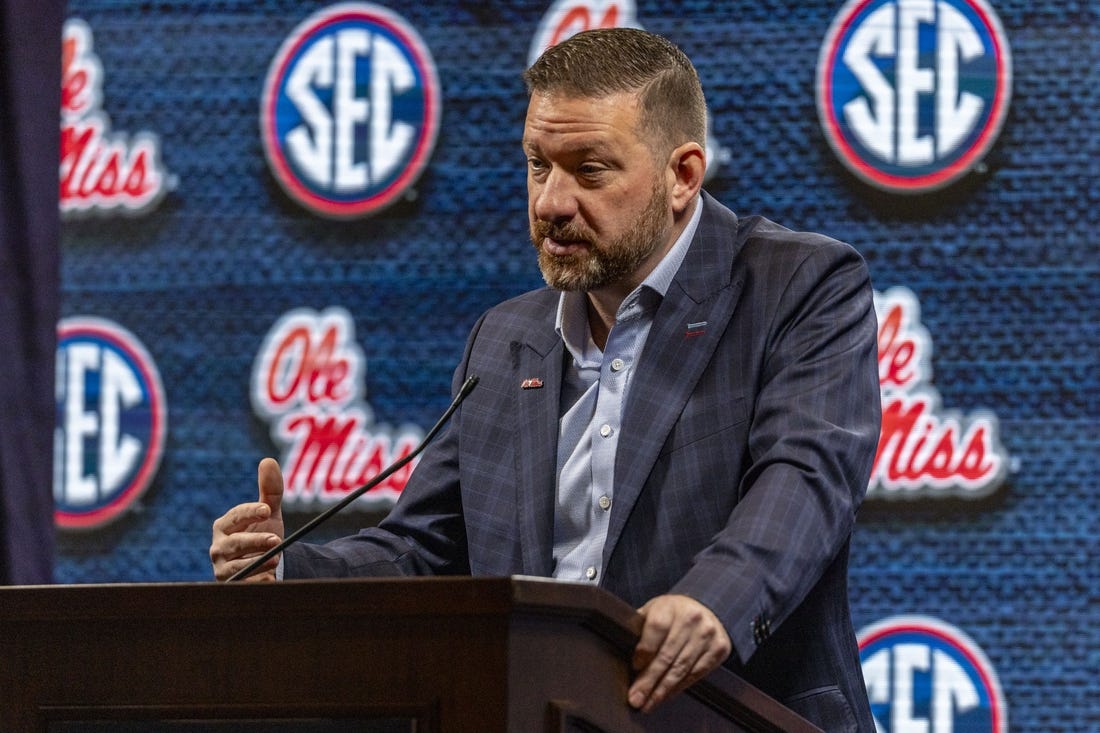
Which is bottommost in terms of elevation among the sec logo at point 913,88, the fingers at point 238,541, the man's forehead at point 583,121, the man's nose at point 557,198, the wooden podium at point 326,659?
the wooden podium at point 326,659

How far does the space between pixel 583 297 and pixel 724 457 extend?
373 mm

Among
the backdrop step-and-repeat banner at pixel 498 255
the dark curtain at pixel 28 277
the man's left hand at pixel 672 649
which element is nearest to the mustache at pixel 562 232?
the man's left hand at pixel 672 649

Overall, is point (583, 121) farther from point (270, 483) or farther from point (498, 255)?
point (498, 255)

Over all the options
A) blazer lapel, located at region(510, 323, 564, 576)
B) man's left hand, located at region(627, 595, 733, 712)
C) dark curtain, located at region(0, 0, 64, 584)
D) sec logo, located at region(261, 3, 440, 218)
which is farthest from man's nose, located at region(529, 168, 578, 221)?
dark curtain, located at region(0, 0, 64, 584)

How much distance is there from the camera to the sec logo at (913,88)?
11.1ft

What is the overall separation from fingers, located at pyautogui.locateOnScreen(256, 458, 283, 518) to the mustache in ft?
1.45

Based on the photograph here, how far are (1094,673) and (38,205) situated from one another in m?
2.67

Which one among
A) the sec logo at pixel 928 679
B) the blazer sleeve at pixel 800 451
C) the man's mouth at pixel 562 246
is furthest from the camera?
the sec logo at pixel 928 679

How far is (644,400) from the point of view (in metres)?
1.71

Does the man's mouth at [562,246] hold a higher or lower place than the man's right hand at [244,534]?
higher

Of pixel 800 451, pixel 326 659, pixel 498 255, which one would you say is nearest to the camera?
pixel 326 659

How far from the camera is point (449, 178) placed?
3514 millimetres

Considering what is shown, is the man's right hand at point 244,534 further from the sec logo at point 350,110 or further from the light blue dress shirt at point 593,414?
the sec logo at point 350,110

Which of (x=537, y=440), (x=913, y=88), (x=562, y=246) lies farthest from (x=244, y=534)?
(x=913, y=88)
